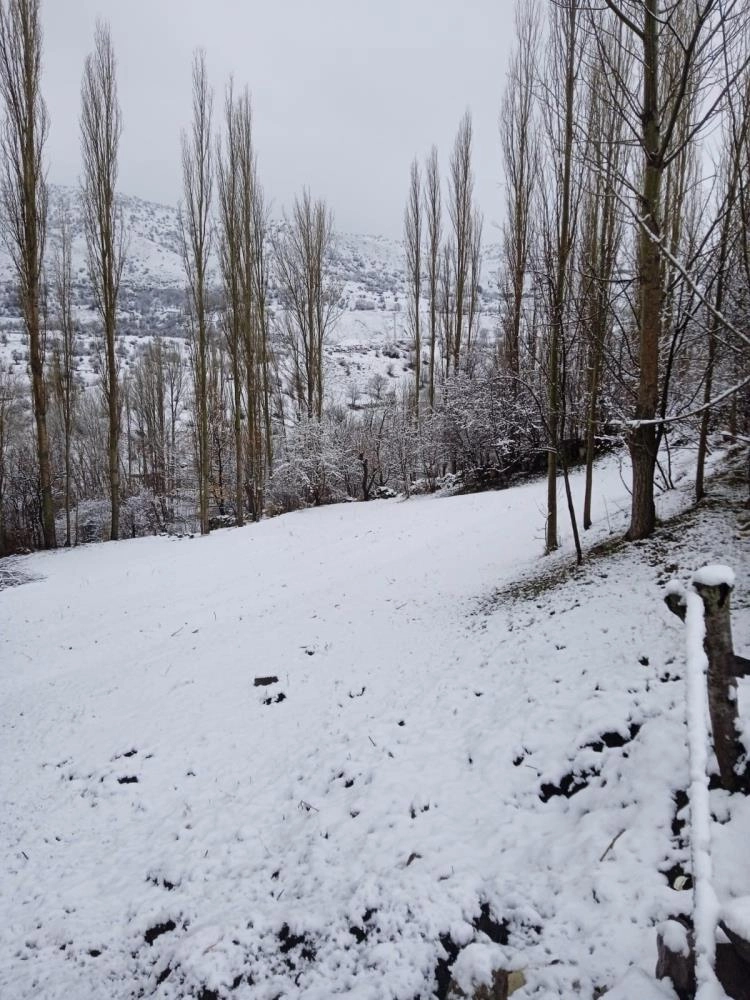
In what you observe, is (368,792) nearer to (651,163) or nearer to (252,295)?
(651,163)

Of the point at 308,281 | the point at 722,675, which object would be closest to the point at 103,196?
the point at 308,281

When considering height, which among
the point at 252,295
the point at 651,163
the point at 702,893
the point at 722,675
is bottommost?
the point at 702,893

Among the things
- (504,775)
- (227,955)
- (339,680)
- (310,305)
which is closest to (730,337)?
(504,775)

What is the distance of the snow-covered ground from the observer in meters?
2.47

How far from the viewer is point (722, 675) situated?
218 centimetres

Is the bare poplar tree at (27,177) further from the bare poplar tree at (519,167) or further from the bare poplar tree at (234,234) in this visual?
the bare poplar tree at (519,167)

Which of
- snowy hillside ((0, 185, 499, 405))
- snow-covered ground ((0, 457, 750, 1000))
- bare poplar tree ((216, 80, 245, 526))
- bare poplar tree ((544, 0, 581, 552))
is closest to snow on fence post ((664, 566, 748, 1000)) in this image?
snow-covered ground ((0, 457, 750, 1000))

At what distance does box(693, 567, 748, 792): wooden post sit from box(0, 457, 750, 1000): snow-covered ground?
0.20m

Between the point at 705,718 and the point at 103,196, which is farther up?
the point at 103,196

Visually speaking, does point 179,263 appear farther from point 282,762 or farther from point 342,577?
point 282,762

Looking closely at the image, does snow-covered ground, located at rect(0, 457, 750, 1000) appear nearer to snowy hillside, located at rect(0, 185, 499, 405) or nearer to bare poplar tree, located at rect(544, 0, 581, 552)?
bare poplar tree, located at rect(544, 0, 581, 552)

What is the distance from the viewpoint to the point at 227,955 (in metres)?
2.73

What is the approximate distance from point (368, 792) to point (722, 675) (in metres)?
2.51

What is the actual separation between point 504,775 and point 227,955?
188cm
